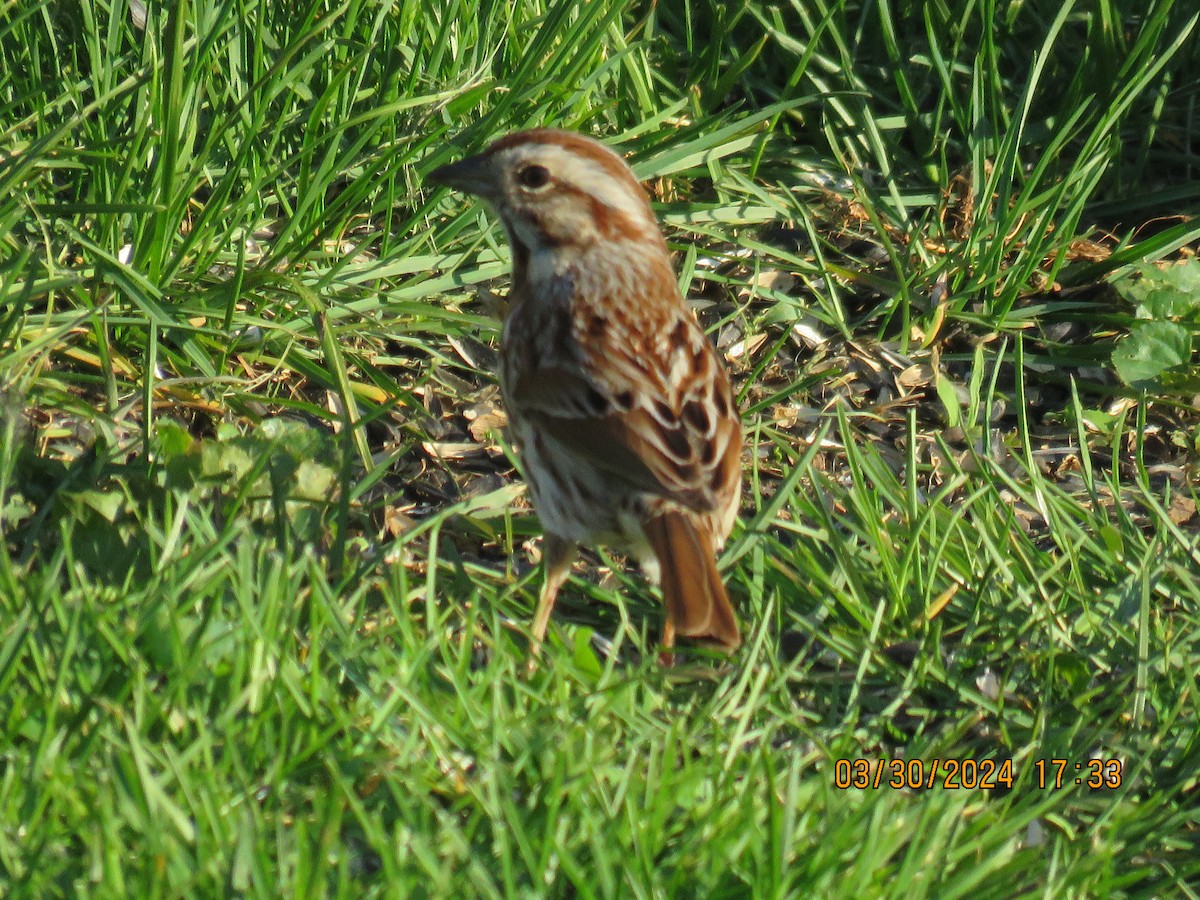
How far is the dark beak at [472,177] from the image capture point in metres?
4.72

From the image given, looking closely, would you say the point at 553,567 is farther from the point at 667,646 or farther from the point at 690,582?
the point at 690,582

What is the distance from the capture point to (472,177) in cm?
474

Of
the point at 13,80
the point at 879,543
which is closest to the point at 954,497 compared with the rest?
the point at 879,543

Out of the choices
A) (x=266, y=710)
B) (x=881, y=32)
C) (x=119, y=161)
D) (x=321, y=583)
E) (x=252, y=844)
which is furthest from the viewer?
(x=881, y=32)

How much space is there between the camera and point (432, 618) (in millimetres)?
3725

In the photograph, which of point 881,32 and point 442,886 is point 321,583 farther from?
point 881,32

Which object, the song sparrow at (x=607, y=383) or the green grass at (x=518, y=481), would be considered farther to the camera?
the song sparrow at (x=607, y=383)

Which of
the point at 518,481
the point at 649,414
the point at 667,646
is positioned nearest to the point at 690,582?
the point at 667,646

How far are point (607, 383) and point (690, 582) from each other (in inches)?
28.1

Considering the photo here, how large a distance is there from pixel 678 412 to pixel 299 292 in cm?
146
